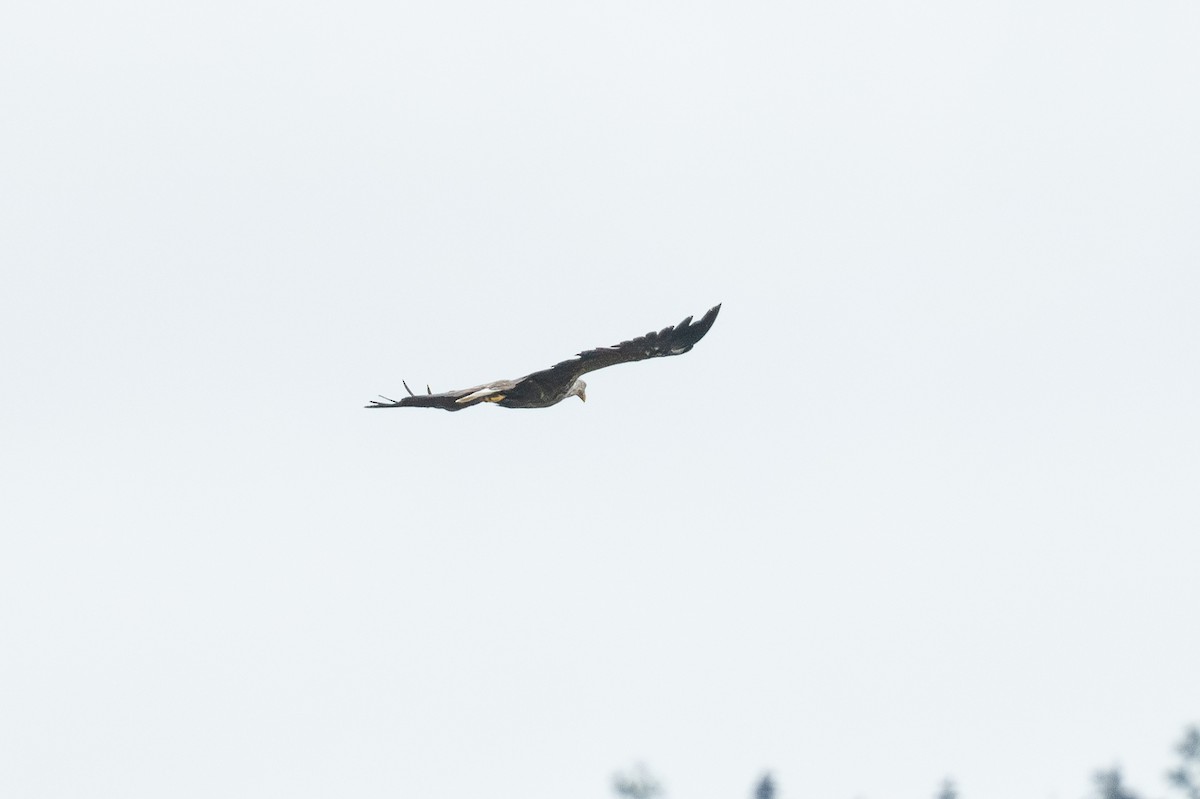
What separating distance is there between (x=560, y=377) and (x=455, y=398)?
1.83 meters

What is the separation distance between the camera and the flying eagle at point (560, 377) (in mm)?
36531

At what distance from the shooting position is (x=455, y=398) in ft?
122

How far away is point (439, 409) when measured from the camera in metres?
37.9

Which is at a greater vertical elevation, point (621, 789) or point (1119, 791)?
point (621, 789)

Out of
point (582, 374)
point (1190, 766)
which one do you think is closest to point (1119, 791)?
point (1190, 766)

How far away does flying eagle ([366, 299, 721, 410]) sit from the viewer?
36.5 metres

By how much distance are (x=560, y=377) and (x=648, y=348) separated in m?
1.84

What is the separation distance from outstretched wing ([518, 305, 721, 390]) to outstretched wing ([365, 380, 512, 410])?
529 mm

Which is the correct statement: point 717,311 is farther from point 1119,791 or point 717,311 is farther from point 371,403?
point 1119,791

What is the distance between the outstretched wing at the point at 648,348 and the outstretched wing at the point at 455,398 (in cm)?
53

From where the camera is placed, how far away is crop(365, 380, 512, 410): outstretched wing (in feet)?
122

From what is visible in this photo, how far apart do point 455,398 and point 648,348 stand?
3.38 m

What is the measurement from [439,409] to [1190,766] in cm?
8027

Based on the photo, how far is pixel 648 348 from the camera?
120ft
